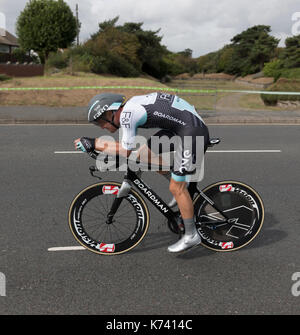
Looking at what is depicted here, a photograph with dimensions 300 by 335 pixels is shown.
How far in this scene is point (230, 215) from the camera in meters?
3.61

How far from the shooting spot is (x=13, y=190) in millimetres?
5441

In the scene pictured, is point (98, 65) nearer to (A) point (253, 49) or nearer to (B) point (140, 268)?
(B) point (140, 268)

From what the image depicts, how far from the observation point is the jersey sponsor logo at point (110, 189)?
339cm

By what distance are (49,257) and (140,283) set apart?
1.01 meters

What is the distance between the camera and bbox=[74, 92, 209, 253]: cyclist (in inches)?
119

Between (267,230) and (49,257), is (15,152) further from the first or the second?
(267,230)

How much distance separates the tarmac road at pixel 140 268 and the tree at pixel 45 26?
50682 millimetres

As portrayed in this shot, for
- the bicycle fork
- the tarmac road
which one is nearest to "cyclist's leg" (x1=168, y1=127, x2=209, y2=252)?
the tarmac road

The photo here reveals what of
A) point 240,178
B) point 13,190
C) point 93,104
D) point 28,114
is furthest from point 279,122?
point 93,104

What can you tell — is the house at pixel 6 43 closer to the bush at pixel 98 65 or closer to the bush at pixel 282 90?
the bush at pixel 98 65

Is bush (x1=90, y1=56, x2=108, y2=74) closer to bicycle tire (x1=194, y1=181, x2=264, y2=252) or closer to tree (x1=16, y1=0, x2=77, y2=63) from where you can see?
tree (x1=16, y1=0, x2=77, y2=63)

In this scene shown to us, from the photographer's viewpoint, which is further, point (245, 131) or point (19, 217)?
point (245, 131)

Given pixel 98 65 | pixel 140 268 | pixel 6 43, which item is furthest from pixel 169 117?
pixel 6 43

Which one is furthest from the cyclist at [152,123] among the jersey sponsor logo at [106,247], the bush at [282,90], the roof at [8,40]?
the roof at [8,40]
